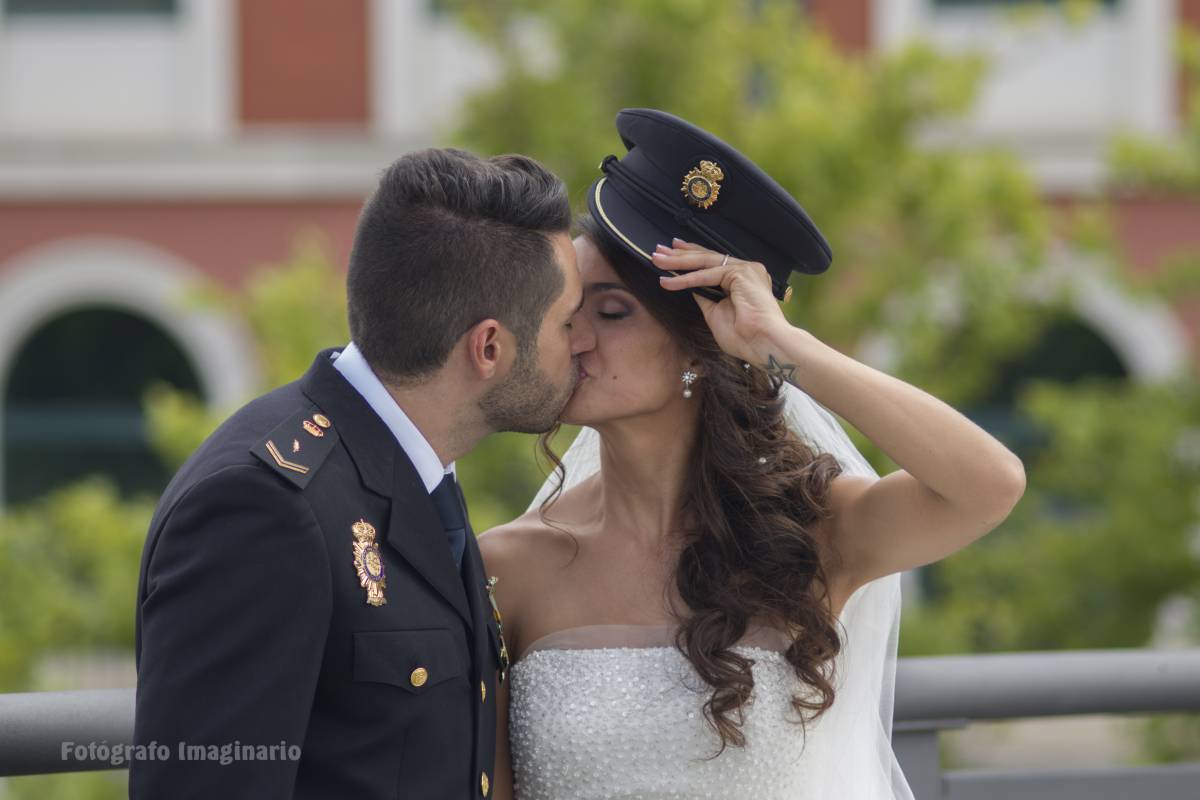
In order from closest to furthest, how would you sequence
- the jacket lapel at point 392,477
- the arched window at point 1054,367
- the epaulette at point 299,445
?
the epaulette at point 299,445
the jacket lapel at point 392,477
the arched window at point 1054,367

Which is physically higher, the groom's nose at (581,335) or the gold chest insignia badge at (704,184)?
the gold chest insignia badge at (704,184)

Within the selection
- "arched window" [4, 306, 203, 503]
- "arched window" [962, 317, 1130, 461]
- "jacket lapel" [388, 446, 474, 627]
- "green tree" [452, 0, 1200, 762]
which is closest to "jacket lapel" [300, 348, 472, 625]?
"jacket lapel" [388, 446, 474, 627]

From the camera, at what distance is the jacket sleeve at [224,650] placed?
182cm

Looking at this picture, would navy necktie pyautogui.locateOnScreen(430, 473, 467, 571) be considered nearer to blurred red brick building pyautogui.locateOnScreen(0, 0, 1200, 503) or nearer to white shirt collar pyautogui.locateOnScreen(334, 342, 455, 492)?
white shirt collar pyautogui.locateOnScreen(334, 342, 455, 492)

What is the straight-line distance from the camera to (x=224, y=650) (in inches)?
71.8

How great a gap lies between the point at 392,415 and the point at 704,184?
2.33 ft

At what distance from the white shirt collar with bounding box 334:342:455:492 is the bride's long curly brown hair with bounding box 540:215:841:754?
0.64 metres

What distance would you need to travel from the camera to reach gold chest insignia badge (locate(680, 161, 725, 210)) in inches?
101

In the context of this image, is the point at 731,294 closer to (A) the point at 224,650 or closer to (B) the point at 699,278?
(B) the point at 699,278

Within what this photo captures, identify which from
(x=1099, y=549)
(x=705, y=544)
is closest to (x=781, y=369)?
(x=705, y=544)

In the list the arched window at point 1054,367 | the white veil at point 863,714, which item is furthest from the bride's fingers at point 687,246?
the arched window at point 1054,367

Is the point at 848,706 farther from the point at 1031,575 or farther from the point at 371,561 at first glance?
the point at 1031,575

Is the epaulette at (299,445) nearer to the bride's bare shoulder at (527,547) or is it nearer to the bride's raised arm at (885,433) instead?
the bride's raised arm at (885,433)

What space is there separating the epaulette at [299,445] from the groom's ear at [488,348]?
0.74 ft
